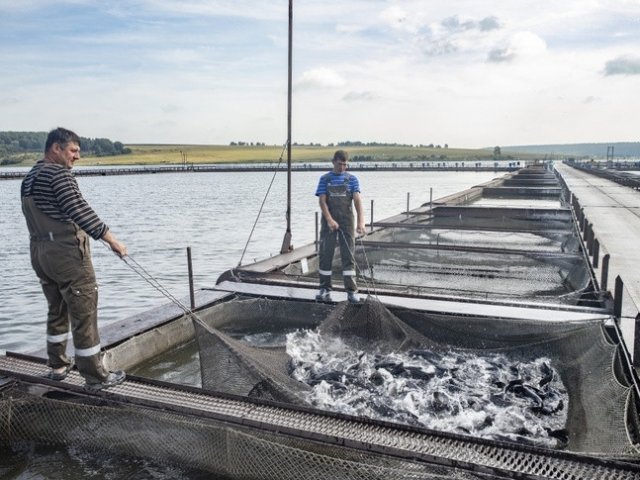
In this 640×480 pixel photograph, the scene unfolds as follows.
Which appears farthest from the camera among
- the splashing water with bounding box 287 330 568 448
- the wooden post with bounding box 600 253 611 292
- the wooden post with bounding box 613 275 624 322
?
the wooden post with bounding box 600 253 611 292

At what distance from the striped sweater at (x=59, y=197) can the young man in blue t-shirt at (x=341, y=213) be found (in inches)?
151

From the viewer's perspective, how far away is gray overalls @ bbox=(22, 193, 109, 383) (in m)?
4.25

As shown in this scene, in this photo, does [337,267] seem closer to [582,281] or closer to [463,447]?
[582,281]

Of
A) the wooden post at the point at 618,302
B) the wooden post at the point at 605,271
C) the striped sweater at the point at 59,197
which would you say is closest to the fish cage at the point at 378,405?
the wooden post at the point at 618,302

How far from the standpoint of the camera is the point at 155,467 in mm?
4410

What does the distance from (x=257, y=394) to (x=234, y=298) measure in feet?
12.2

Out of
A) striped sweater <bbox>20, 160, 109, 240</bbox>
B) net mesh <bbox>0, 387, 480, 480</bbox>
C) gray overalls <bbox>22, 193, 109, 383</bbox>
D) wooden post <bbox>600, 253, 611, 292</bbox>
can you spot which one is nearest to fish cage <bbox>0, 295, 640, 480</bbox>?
net mesh <bbox>0, 387, 480, 480</bbox>

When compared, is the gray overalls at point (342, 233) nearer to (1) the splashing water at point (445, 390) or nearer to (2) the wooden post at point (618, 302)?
(1) the splashing water at point (445, 390)

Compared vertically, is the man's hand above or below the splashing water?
above

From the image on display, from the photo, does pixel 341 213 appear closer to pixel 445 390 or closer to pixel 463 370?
pixel 463 370

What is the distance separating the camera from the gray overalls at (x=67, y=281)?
14.0ft

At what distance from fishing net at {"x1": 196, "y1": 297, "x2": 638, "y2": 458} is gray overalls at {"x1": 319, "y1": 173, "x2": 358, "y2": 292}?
0.63m

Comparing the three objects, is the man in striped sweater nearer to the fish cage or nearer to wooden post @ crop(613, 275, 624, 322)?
the fish cage

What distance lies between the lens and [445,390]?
5645mm
